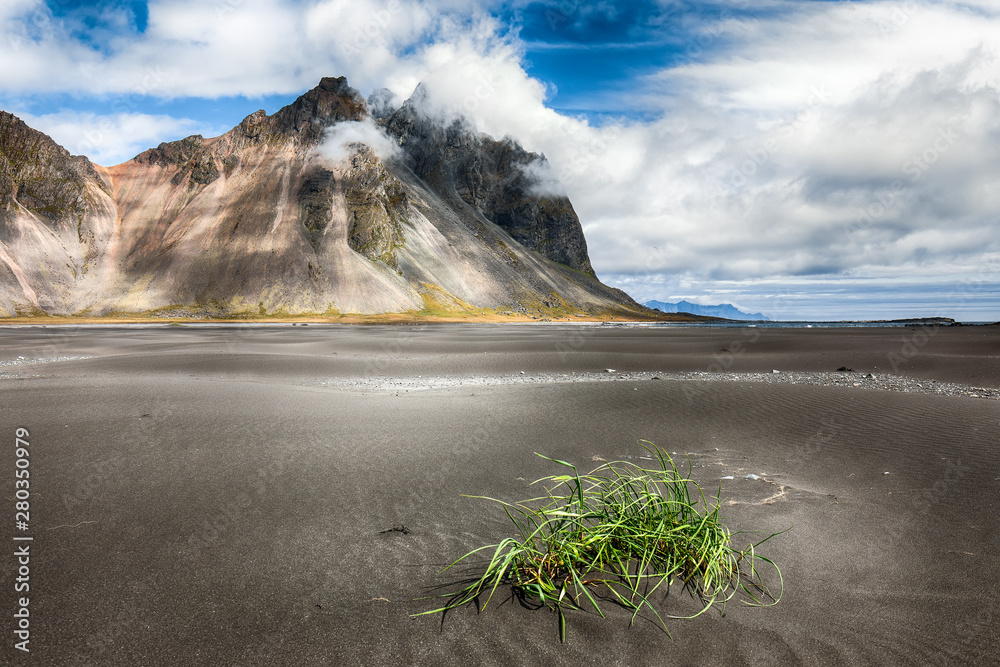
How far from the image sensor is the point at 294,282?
10606 cm

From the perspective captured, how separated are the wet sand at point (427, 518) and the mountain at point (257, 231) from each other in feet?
322

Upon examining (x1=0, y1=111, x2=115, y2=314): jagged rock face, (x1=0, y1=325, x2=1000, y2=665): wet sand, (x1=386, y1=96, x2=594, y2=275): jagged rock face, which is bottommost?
(x1=0, y1=325, x2=1000, y2=665): wet sand

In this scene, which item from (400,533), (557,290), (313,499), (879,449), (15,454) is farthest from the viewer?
(557,290)

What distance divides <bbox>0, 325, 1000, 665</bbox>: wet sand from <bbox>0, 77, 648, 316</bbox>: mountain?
3864 inches

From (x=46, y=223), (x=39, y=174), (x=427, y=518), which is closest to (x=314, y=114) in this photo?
(x=39, y=174)

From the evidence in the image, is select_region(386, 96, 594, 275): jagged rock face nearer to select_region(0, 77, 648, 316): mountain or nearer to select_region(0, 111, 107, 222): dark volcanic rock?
select_region(0, 77, 648, 316): mountain

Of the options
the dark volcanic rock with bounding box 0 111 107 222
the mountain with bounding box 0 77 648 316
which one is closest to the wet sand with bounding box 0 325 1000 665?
the mountain with bounding box 0 77 648 316

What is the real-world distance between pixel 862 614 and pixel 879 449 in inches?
246

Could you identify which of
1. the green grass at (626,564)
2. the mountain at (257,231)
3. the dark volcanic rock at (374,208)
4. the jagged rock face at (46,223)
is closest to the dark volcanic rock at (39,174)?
the jagged rock face at (46,223)

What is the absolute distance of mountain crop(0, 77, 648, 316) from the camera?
340 feet

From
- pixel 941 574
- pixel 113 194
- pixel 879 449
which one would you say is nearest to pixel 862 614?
pixel 941 574

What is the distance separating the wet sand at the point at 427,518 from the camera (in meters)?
3.32

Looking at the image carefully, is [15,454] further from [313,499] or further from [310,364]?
[310,364]

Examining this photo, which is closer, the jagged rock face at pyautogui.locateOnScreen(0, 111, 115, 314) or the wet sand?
the wet sand
